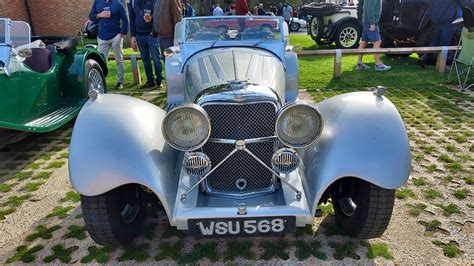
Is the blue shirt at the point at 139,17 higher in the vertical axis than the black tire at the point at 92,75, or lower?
higher

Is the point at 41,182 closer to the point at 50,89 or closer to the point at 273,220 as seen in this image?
the point at 50,89

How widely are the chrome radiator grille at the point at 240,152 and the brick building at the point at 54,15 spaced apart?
14.9 meters

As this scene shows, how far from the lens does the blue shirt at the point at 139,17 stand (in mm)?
6891

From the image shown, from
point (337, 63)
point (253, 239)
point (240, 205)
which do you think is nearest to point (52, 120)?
point (253, 239)

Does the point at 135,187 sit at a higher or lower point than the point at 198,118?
lower

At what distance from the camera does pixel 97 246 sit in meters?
2.94

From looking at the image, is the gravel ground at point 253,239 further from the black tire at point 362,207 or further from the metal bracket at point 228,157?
the metal bracket at point 228,157

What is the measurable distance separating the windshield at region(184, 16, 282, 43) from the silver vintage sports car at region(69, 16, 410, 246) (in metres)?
0.93

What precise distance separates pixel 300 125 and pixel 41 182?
3075 mm

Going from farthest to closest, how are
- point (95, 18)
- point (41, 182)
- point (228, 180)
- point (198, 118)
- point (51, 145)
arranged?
point (95, 18)
point (51, 145)
point (41, 182)
point (228, 180)
point (198, 118)

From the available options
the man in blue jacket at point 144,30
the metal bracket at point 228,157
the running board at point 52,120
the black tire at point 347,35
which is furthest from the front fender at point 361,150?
the black tire at point 347,35

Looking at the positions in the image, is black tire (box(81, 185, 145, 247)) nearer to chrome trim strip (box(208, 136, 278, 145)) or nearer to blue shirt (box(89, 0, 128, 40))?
chrome trim strip (box(208, 136, 278, 145))

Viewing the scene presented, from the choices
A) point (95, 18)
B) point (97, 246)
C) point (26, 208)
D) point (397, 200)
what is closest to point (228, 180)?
point (97, 246)

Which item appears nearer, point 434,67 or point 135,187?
point 135,187
